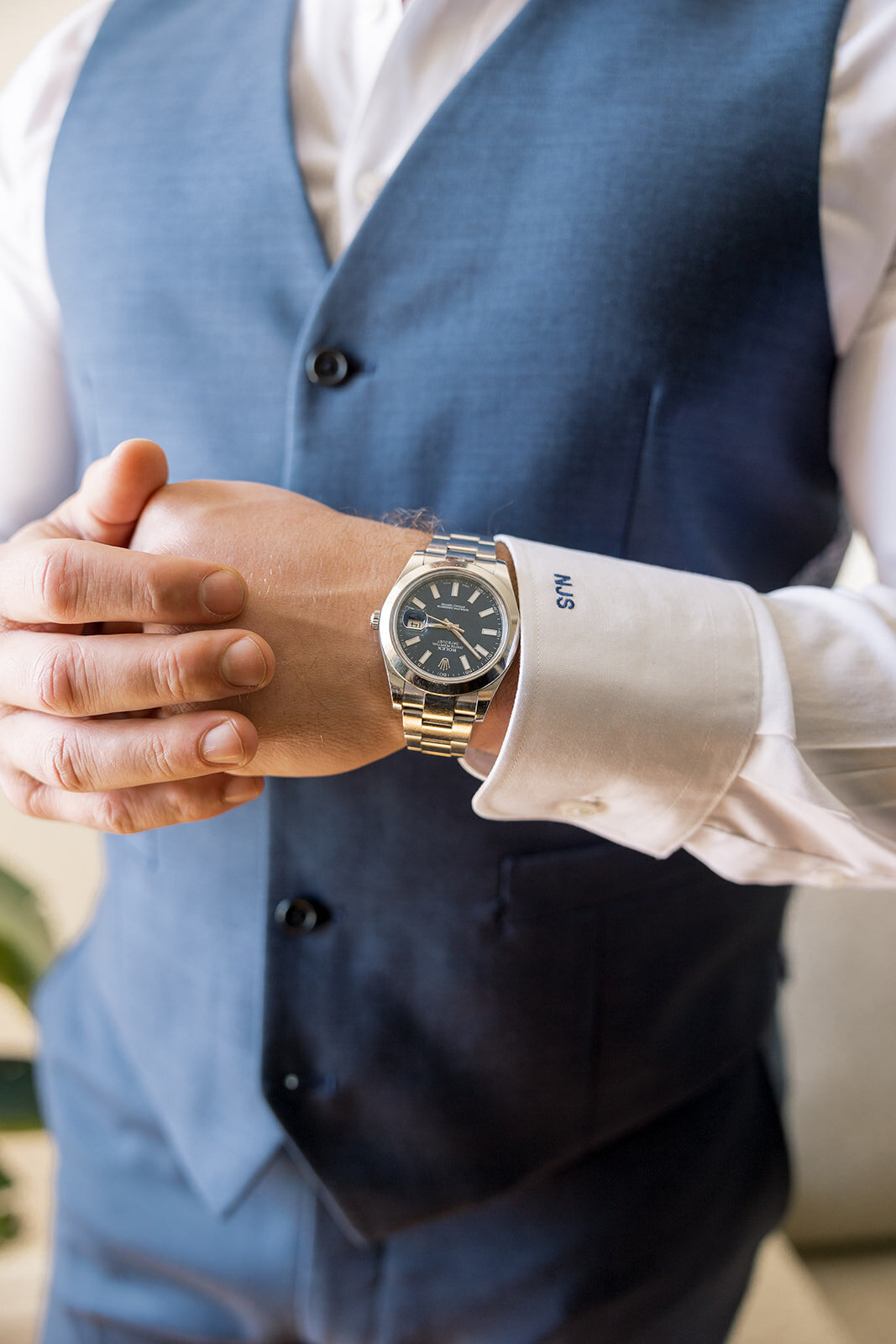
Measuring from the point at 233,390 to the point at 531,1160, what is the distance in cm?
76

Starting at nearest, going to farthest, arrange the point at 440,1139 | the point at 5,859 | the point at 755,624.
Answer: the point at 755,624, the point at 440,1139, the point at 5,859

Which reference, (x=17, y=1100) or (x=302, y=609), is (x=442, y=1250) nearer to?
(x=302, y=609)

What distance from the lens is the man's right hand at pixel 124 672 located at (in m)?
0.49

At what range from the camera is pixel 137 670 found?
492mm

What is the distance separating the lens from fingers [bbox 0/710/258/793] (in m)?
0.49

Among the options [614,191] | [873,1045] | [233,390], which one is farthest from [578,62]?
[873,1045]

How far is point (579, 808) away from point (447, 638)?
169 millimetres

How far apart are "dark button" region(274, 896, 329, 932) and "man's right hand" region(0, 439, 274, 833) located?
0.71ft

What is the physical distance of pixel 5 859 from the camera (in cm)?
189

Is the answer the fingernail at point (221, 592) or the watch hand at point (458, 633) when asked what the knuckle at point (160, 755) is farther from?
the watch hand at point (458, 633)

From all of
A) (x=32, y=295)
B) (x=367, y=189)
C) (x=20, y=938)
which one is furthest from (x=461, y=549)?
(x=20, y=938)

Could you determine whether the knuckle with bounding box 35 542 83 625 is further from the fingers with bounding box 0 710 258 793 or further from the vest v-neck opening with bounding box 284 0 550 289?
the vest v-neck opening with bounding box 284 0 550 289

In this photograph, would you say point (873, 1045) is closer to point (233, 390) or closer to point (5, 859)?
point (233, 390)

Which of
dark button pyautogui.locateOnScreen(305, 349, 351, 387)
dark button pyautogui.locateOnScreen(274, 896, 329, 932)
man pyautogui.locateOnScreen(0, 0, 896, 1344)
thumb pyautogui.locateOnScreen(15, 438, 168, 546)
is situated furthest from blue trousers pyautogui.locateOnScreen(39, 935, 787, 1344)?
dark button pyautogui.locateOnScreen(305, 349, 351, 387)
